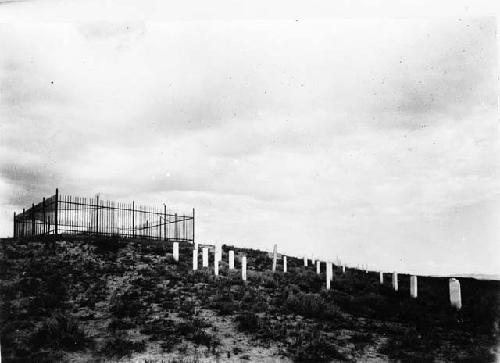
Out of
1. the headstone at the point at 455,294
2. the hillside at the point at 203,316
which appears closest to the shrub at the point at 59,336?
the hillside at the point at 203,316

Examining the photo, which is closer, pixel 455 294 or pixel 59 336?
pixel 59 336

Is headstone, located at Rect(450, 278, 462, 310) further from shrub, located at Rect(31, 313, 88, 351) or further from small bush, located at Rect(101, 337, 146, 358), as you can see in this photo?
shrub, located at Rect(31, 313, 88, 351)

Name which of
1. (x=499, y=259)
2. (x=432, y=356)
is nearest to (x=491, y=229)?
(x=499, y=259)

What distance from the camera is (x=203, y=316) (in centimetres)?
930

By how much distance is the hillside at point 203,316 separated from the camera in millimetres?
7504

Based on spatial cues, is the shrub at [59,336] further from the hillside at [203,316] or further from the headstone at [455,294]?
the headstone at [455,294]

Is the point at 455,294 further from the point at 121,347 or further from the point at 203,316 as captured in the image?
the point at 121,347

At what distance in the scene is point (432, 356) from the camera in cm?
743

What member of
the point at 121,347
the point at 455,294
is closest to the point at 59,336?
the point at 121,347

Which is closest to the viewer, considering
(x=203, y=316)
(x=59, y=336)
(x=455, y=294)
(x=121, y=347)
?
(x=121, y=347)

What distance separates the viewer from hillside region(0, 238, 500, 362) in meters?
7.50

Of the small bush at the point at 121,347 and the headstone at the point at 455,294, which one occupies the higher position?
the headstone at the point at 455,294

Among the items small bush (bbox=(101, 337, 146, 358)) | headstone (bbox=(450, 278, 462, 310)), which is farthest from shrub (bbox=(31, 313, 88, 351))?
headstone (bbox=(450, 278, 462, 310))

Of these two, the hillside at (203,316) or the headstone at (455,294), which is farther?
the headstone at (455,294)
